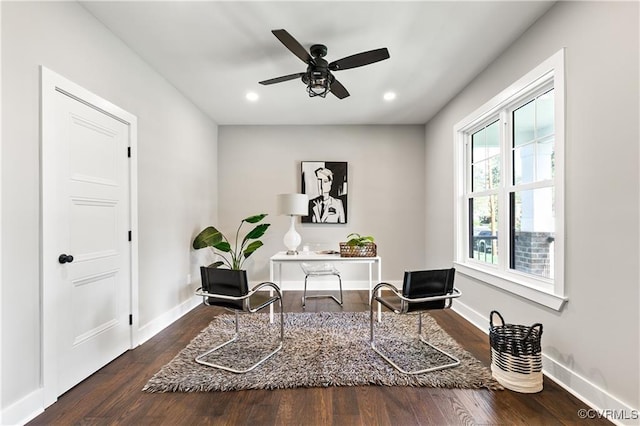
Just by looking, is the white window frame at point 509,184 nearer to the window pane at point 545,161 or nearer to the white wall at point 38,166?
the window pane at point 545,161

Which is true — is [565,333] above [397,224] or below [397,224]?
below

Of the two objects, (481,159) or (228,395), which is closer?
(228,395)

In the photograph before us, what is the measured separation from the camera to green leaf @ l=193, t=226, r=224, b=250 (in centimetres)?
392

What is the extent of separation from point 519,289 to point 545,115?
4.51ft

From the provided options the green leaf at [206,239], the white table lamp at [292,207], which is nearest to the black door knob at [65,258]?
the green leaf at [206,239]

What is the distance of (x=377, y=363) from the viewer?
2.36 m

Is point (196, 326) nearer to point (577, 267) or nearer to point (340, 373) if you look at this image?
point (340, 373)

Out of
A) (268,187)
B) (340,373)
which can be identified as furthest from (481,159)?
(268,187)

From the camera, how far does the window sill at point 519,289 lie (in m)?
2.10

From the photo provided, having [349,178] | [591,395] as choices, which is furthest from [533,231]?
[349,178]

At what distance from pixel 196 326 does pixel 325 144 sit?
3133 mm

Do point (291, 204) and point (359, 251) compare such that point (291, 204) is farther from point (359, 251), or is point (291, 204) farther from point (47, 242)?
point (47, 242)

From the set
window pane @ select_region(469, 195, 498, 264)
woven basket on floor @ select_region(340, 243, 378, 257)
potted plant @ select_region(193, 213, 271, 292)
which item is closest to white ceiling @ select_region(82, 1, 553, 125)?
window pane @ select_region(469, 195, 498, 264)

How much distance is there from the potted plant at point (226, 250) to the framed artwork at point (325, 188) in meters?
0.81
